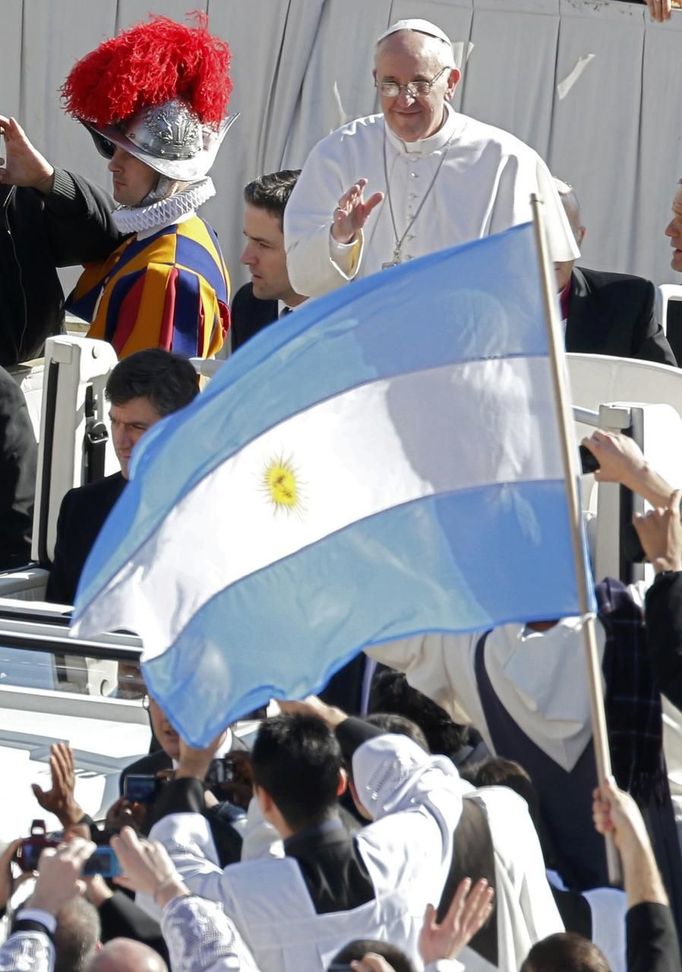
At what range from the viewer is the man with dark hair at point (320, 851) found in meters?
2.82

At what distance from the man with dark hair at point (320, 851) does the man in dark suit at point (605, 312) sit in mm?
2897

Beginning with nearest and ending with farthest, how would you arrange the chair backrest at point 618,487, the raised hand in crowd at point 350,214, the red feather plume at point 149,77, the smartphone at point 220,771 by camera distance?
1. the smartphone at point 220,771
2. the chair backrest at point 618,487
3. the raised hand in crowd at point 350,214
4. the red feather plume at point 149,77

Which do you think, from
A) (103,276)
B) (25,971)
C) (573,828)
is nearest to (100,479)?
(103,276)

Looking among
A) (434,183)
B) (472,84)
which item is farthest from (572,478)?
(472,84)

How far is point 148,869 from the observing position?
109 inches

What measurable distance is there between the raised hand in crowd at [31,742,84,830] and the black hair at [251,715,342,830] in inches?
12.8

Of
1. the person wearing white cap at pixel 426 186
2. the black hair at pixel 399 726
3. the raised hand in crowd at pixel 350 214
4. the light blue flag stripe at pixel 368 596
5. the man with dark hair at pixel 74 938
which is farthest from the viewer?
the person wearing white cap at pixel 426 186

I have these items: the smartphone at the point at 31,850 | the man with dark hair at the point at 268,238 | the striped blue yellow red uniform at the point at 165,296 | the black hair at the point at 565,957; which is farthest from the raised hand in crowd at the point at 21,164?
the black hair at the point at 565,957

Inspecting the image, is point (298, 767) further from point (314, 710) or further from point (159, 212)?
point (159, 212)

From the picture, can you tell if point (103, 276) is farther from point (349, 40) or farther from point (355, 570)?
point (349, 40)

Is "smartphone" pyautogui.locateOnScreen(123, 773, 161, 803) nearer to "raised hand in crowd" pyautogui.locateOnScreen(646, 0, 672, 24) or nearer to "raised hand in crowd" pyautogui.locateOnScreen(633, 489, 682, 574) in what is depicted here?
"raised hand in crowd" pyautogui.locateOnScreen(633, 489, 682, 574)

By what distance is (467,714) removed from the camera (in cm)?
380

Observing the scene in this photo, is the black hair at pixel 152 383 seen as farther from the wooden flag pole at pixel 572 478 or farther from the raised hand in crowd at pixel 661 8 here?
the raised hand in crowd at pixel 661 8

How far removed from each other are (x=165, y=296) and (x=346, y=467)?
264 cm
